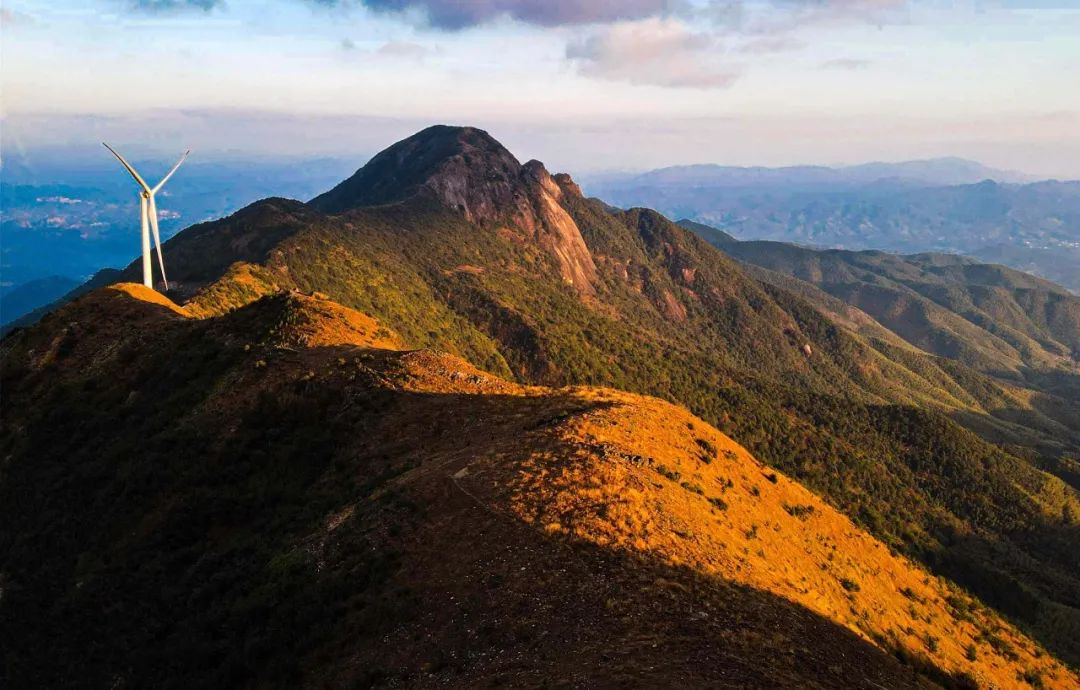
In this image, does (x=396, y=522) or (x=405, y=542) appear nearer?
(x=405, y=542)

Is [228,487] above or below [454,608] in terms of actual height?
below

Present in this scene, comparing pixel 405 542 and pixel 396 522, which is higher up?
pixel 396 522

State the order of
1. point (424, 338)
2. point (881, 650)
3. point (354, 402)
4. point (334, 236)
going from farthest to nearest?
point (334, 236) < point (424, 338) < point (354, 402) < point (881, 650)

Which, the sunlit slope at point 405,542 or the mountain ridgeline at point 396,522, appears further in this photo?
the mountain ridgeline at point 396,522

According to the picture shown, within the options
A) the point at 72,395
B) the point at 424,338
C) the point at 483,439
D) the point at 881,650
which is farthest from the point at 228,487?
the point at 424,338

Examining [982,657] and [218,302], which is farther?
[218,302]

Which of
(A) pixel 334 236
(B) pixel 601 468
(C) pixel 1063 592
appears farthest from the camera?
(A) pixel 334 236

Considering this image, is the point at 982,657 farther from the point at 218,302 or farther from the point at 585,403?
the point at 218,302

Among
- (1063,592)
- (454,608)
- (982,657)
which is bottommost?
(1063,592)
